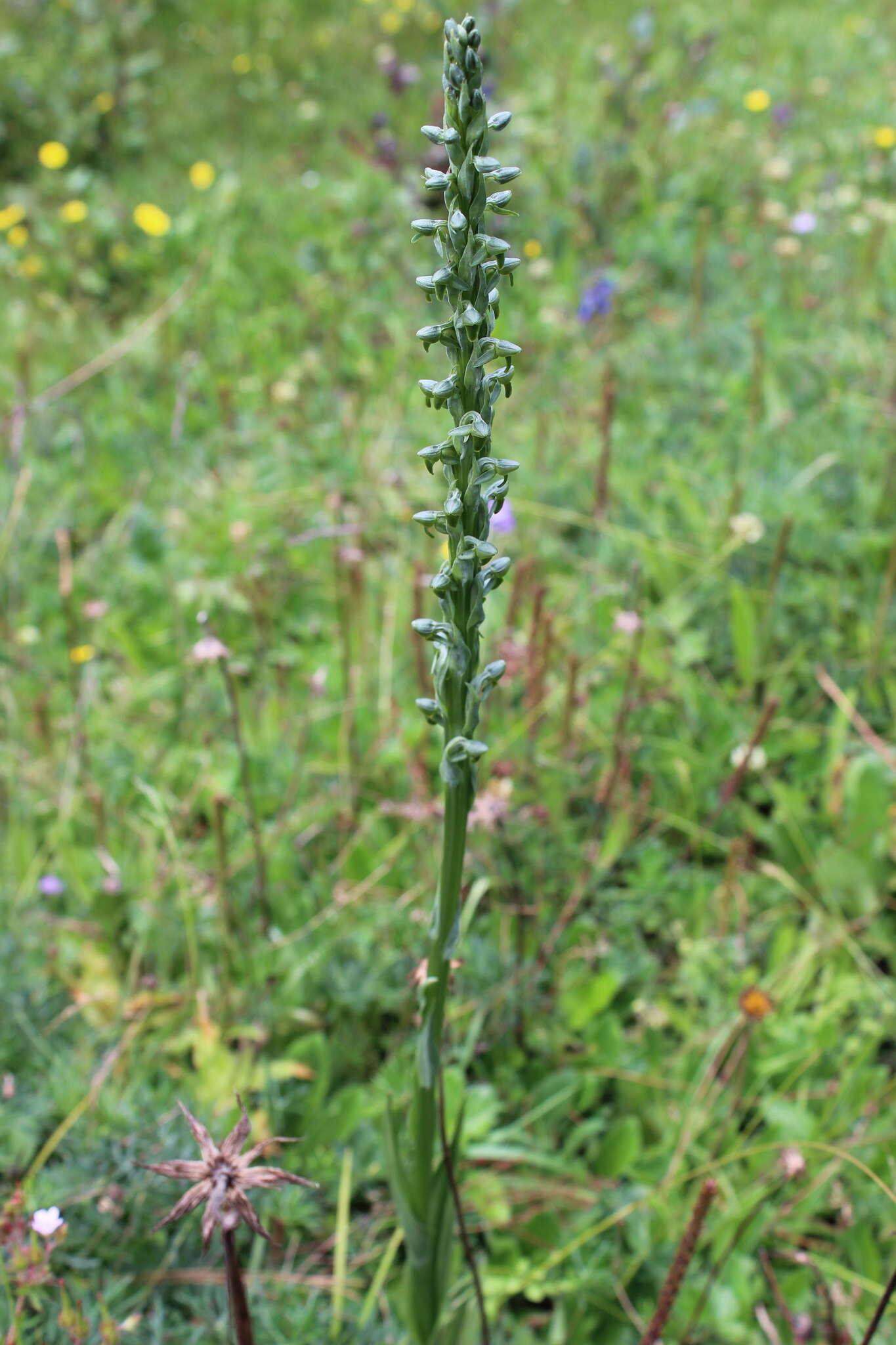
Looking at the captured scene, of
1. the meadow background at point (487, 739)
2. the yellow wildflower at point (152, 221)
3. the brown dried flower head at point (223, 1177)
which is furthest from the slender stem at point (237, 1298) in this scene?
the yellow wildflower at point (152, 221)

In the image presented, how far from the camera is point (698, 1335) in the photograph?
1651 millimetres

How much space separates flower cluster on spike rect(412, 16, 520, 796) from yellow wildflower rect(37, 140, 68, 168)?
5216 millimetres

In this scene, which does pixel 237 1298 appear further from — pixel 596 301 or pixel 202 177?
pixel 202 177

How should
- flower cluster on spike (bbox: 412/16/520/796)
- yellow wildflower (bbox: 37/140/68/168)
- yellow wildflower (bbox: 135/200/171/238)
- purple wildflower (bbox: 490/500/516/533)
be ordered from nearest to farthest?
flower cluster on spike (bbox: 412/16/520/796) < purple wildflower (bbox: 490/500/516/533) < yellow wildflower (bbox: 135/200/171/238) < yellow wildflower (bbox: 37/140/68/168)

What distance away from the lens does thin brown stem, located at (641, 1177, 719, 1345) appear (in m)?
1.21

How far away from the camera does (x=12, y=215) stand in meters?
5.02

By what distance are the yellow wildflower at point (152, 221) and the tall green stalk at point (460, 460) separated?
431 cm

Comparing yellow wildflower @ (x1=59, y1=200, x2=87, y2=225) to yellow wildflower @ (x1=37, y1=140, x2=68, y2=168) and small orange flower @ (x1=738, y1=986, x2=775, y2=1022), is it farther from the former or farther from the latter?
small orange flower @ (x1=738, y1=986, x2=775, y2=1022)

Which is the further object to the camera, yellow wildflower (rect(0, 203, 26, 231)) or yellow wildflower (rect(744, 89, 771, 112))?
yellow wildflower (rect(744, 89, 771, 112))

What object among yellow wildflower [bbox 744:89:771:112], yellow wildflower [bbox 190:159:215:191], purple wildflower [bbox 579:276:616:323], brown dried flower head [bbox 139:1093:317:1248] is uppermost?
yellow wildflower [bbox 744:89:771:112]

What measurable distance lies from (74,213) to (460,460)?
187 inches

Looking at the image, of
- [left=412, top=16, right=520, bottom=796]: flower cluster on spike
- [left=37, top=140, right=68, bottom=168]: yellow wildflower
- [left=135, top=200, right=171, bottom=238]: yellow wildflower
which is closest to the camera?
[left=412, top=16, right=520, bottom=796]: flower cluster on spike

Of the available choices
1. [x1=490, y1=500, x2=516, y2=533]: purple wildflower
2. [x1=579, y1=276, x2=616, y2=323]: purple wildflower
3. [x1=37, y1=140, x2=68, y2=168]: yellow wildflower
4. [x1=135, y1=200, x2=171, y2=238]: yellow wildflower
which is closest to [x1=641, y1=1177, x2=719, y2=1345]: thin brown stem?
[x1=490, y1=500, x2=516, y2=533]: purple wildflower

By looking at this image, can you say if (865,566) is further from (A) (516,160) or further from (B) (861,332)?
(A) (516,160)
